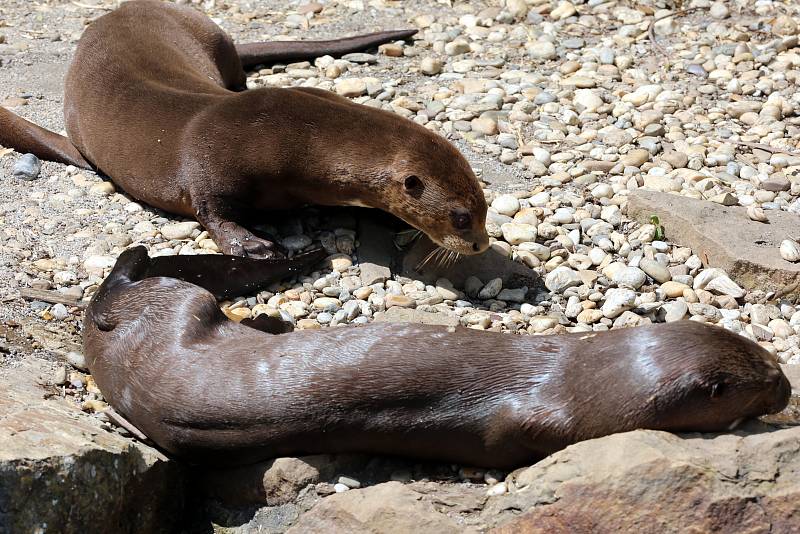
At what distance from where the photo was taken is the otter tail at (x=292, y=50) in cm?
820

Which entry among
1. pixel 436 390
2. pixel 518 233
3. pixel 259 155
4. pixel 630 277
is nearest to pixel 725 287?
pixel 630 277

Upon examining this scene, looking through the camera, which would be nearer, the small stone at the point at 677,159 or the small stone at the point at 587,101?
the small stone at the point at 677,159

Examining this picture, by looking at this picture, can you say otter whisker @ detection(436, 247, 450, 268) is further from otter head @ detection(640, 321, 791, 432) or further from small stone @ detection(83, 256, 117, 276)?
otter head @ detection(640, 321, 791, 432)

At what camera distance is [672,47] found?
27.2 ft

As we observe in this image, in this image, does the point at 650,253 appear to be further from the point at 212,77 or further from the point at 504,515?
the point at 212,77

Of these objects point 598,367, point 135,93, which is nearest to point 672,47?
point 135,93

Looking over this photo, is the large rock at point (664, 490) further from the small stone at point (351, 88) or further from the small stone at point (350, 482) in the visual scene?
the small stone at point (351, 88)

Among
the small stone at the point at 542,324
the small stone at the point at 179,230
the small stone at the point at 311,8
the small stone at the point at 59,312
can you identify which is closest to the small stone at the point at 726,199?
the small stone at the point at 542,324

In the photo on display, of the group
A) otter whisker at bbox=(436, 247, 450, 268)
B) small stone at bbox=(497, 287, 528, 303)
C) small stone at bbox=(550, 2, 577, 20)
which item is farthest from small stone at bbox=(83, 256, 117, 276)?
small stone at bbox=(550, 2, 577, 20)

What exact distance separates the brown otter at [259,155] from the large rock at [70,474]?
1.76 meters

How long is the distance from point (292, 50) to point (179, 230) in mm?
2581

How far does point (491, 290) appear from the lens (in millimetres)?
5734

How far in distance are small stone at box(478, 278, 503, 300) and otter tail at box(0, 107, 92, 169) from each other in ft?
8.78

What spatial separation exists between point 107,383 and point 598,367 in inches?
79.2
